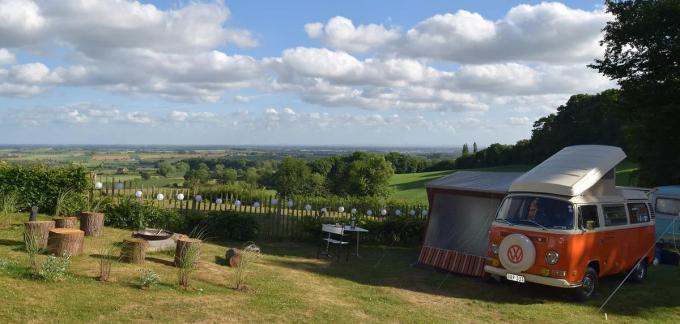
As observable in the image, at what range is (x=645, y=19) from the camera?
835 inches

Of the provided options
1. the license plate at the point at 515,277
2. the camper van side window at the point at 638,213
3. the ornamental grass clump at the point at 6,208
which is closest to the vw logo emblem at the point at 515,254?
the license plate at the point at 515,277

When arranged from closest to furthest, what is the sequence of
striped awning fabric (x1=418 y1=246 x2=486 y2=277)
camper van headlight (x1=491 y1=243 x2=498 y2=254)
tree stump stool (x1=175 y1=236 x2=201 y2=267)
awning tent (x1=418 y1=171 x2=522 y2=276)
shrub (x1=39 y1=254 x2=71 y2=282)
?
1. shrub (x1=39 y1=254 x2=71 y2=282)
2. tree stump stool (x1=175 y1=236 x2=201 y2=267)
3. camper van headlight (x1=491 y1=243 x2=498 y2=254)
4. striped awning fabric (x1=418 y1=246 x2=486 y2=277)
5. awning tent (x1=418 y1=171 x2=522 y2=276)

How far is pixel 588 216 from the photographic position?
9.90m

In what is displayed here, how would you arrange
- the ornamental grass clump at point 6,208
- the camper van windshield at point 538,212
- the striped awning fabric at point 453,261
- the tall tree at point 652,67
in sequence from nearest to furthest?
the camper van windshield at point 538,212 → the striped awning fabric at point 453,261 → the ornamental grass clump at point 6,208 → the tall tree at point 652,67

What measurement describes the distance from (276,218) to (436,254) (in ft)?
18.1

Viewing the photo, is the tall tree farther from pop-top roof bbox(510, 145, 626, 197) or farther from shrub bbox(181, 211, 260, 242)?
shrub bbox(181, 211, 260, 242)

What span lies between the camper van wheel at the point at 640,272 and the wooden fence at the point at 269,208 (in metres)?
6.26

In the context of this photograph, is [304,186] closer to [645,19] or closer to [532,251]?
[645,19]

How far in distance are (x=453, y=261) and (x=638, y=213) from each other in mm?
4199

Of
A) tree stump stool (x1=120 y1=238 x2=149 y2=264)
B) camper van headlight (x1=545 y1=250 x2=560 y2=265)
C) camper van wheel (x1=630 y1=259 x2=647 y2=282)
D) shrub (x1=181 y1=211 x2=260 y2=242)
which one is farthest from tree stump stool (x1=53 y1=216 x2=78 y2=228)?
camper van wheel (x1=630 y1=259 x2=647 y2=282)

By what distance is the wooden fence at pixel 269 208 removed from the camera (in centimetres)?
1556

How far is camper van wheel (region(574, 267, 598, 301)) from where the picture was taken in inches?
392

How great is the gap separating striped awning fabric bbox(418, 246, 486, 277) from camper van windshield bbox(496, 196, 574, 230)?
6.28ft

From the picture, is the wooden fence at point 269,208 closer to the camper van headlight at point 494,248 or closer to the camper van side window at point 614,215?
the camper van headlight at point 494,248
